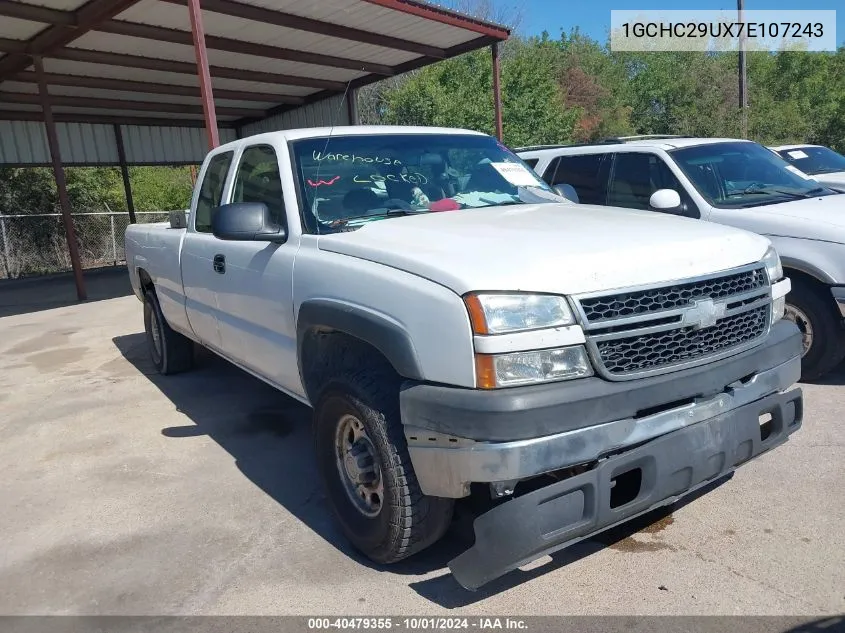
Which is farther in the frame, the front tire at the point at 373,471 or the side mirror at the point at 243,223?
the side mirror at the point at 243,223

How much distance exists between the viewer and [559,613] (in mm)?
2633

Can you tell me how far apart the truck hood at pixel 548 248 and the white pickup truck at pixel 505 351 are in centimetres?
1

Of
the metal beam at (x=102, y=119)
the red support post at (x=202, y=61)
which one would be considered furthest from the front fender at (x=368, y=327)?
the metal beam at (x=102, y=119)

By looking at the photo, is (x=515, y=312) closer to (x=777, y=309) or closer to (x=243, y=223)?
(x=777, y=309)

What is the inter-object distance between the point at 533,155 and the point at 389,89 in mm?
18274

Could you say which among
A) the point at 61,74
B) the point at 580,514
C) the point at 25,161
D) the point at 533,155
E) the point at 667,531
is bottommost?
the point at 667,531

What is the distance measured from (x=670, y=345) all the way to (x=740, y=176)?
12.6ft

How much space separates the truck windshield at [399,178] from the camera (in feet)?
11.6

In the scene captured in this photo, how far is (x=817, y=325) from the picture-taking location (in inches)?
186

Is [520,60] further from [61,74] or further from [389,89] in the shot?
[61,74]

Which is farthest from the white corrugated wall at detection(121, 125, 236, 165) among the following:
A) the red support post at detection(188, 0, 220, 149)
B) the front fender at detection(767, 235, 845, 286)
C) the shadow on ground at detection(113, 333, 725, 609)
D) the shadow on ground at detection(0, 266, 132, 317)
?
the front fender at detection(767, 235, 845, 286)

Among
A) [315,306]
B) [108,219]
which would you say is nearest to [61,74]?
[108,219]

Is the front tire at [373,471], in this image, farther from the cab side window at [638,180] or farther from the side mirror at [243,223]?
the cab side window at [638,180]

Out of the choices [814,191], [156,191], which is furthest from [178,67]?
[156,191]
